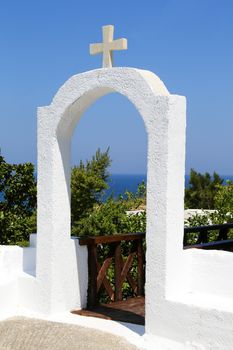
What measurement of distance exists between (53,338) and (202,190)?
25.5 metres

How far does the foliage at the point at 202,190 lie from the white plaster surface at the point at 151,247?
22303 millimetres

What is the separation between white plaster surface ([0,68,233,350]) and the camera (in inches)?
215

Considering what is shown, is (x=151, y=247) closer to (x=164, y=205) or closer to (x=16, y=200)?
(x=164, y=205)

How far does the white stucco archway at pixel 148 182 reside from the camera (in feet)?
18.4

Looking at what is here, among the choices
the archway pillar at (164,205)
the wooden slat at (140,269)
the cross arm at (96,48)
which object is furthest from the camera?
the wooden slat at (140,269)

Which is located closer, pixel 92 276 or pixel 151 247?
pixel 151 247

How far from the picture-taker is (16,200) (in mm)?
12734

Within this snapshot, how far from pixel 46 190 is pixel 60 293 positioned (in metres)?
1.24

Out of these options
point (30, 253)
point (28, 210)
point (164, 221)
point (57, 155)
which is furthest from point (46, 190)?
point (28, 210)

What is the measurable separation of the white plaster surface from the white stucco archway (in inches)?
0.4

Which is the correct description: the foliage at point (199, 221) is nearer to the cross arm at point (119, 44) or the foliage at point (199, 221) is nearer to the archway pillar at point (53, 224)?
the archway pillar at point (53, 224)

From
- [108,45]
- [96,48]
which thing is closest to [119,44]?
[108,45]

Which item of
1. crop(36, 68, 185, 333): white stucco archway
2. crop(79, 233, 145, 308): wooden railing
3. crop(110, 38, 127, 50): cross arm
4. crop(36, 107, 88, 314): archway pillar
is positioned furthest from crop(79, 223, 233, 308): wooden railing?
crop(110, 38, 127, 50): cross arm

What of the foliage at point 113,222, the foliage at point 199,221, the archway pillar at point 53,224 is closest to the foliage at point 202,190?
the foliage at point 113,222
